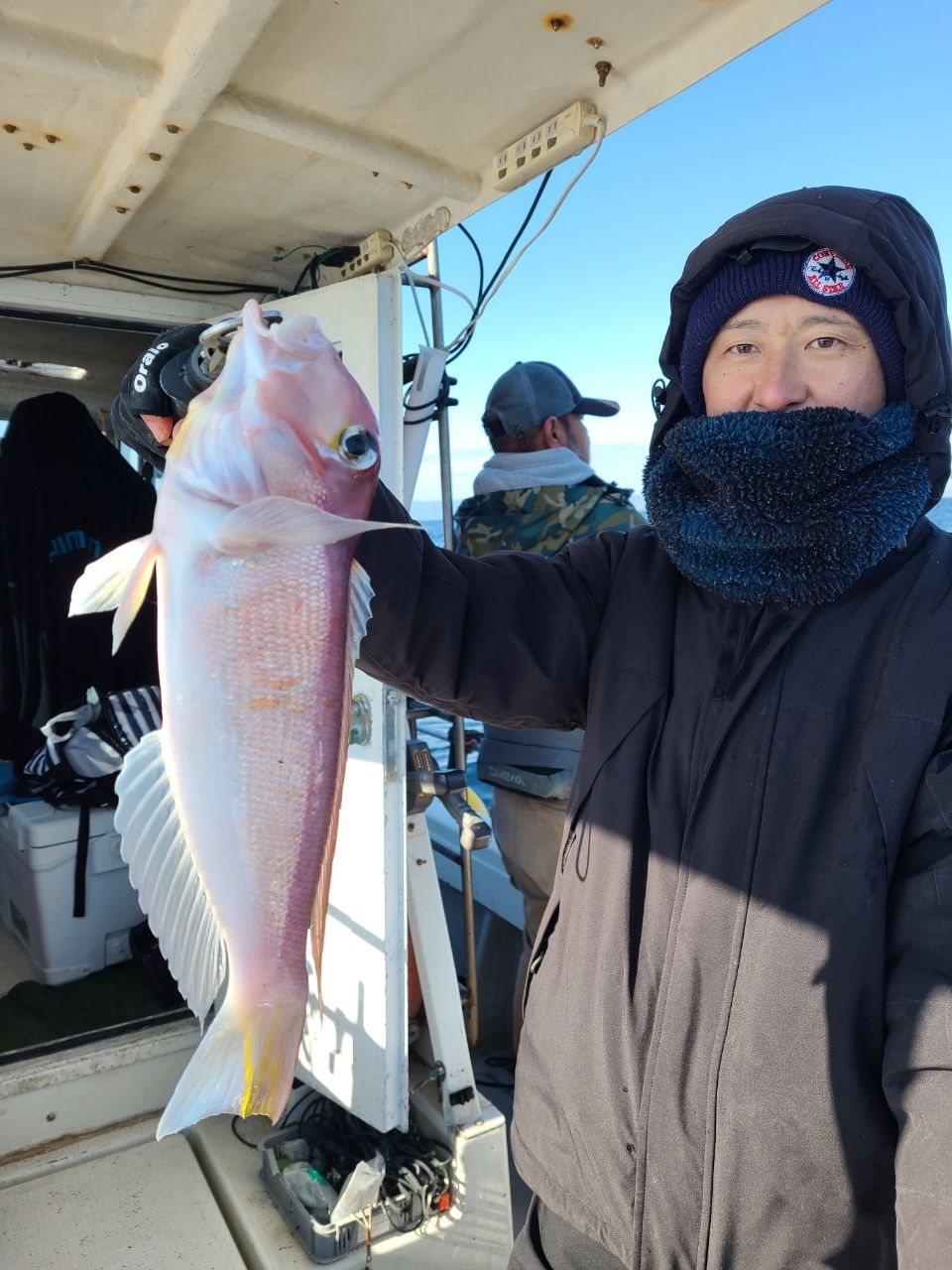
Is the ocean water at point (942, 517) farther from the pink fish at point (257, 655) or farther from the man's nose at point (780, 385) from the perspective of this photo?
the pink fish at point (257, 655)

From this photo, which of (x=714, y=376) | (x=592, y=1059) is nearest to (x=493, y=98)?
(x=714, y=376)

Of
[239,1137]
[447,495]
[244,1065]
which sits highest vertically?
[447,495]

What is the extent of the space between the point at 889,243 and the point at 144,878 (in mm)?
1687

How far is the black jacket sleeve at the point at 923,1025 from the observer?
3.70 feet

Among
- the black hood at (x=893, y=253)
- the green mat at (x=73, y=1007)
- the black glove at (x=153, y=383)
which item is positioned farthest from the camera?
the green mat at (x=73, y=1007)

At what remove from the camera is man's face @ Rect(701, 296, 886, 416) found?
1.56m

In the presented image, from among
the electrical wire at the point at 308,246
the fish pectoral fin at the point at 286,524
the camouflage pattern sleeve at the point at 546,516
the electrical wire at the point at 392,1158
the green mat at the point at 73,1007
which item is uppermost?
the electrical wire at the point at 308,246

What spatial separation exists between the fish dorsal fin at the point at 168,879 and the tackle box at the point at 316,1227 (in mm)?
1856

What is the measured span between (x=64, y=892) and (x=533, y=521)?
8.90 ft

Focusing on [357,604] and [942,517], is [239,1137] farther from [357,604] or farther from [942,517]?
[942,517]

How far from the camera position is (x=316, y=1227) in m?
2.76

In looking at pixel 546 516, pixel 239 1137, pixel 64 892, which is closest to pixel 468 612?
pixel 546 516

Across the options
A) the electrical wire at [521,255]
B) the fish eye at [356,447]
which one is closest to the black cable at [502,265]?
the electrical wire at [521,255]

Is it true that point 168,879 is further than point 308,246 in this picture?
No
